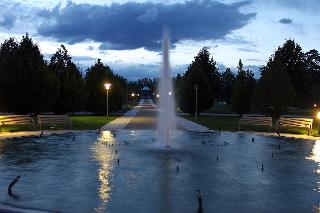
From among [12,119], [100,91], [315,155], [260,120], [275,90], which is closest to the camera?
[315,155]

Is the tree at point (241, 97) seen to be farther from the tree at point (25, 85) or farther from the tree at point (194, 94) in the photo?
the tree at point (25, 85)

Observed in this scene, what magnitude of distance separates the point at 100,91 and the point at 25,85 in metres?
15.0

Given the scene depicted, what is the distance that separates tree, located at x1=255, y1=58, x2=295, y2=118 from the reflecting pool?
66.2ft

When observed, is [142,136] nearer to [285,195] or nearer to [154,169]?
[154,169]

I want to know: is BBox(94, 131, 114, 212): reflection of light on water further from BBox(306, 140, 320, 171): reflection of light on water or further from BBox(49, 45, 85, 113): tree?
BBox(49, 45, 85, 113): tree

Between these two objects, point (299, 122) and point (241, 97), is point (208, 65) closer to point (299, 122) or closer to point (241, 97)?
point (241, 97)

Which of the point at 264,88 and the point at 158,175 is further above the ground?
the point at 264,88

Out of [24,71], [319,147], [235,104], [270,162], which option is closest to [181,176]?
[270,162]

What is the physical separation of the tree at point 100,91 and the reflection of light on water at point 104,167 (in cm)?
2610

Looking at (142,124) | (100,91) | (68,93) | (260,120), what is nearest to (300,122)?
(260,120)

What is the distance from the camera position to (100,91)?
46.6 meters

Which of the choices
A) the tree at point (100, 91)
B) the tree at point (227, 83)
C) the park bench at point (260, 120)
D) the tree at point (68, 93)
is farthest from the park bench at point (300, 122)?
the tree at point (227, 83)

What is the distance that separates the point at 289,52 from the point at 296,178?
48.7 metres

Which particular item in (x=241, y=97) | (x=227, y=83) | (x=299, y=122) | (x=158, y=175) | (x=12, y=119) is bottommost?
(x=158, y=175)
